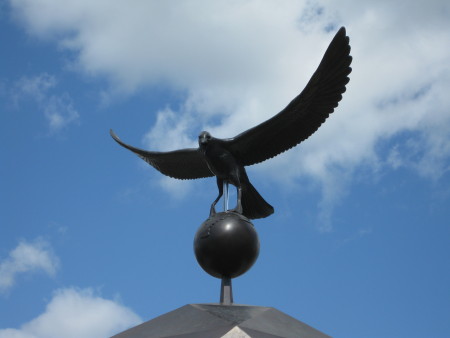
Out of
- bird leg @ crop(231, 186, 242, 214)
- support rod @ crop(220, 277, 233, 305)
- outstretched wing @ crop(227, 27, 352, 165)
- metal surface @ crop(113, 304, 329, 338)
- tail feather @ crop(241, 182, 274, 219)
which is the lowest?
metal surface @ crop(113, 304, 329, 338)

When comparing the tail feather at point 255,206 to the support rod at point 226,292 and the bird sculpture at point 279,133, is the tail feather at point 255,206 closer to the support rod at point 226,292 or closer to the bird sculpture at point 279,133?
the bird sculpture at point 279,133

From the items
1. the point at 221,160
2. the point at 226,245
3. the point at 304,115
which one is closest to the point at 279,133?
the point at 304,115

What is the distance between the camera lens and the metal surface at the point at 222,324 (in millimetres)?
4543

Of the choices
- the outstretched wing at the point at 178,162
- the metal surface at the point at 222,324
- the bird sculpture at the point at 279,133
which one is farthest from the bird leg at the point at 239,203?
the metal surface at the point at 222,324

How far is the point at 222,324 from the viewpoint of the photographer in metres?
4.60

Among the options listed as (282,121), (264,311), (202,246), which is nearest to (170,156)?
(282,121)

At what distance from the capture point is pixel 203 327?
4621 millimetres

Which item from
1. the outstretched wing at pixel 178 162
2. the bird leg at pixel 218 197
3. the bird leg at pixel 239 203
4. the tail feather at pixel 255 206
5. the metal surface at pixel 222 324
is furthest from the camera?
the outstretched wing at pixel 178 162

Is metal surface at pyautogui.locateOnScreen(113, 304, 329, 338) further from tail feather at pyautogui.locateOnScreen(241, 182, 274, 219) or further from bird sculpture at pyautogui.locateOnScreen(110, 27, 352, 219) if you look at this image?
tail feather at pyautogui.locateOnScreen(241, 182, 274, 219)

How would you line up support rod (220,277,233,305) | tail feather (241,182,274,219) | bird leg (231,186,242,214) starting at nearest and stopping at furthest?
support rod (220,277,233,305) < bird leg (231,186,242,214) < tail feather (241,182,274,219)

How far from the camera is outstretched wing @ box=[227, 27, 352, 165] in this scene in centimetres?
637

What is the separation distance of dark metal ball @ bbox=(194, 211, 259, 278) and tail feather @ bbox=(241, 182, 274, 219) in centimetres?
125

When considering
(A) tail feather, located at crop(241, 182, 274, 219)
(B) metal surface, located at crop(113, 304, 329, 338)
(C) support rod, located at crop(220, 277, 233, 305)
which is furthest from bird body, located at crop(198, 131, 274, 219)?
(B) metal surface, located at crop(113, 304, 329, 338)

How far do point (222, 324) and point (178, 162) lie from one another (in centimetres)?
334
